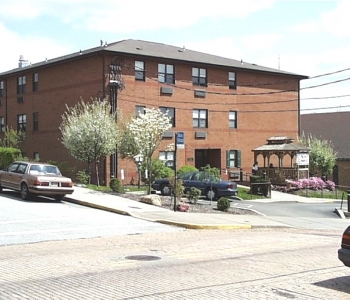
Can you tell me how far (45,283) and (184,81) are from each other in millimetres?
32984

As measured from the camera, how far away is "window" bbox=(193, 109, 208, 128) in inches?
1645

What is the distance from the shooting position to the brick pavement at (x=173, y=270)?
832cm

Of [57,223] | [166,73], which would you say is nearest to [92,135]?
[166,73]

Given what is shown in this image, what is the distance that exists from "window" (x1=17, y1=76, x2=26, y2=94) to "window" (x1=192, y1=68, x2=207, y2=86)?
13763 mm

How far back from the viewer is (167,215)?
20.3 metres

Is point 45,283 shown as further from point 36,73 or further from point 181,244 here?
point 36,73

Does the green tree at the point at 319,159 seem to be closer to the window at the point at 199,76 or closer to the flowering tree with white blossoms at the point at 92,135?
the window at the point at 199,76

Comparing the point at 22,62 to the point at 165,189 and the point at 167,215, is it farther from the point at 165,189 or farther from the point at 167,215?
the point at 167,215

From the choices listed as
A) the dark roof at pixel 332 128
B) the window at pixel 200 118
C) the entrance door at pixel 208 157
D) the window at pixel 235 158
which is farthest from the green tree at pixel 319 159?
the dark roof at pixel 332 128

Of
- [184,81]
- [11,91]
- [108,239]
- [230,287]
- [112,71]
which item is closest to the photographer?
[230,287]

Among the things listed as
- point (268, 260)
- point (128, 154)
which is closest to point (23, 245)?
point (268, 260)

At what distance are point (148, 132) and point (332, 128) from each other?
3696cm

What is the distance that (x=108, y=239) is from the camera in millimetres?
14562

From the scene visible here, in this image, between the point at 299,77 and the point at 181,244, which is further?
the point at 299,77
